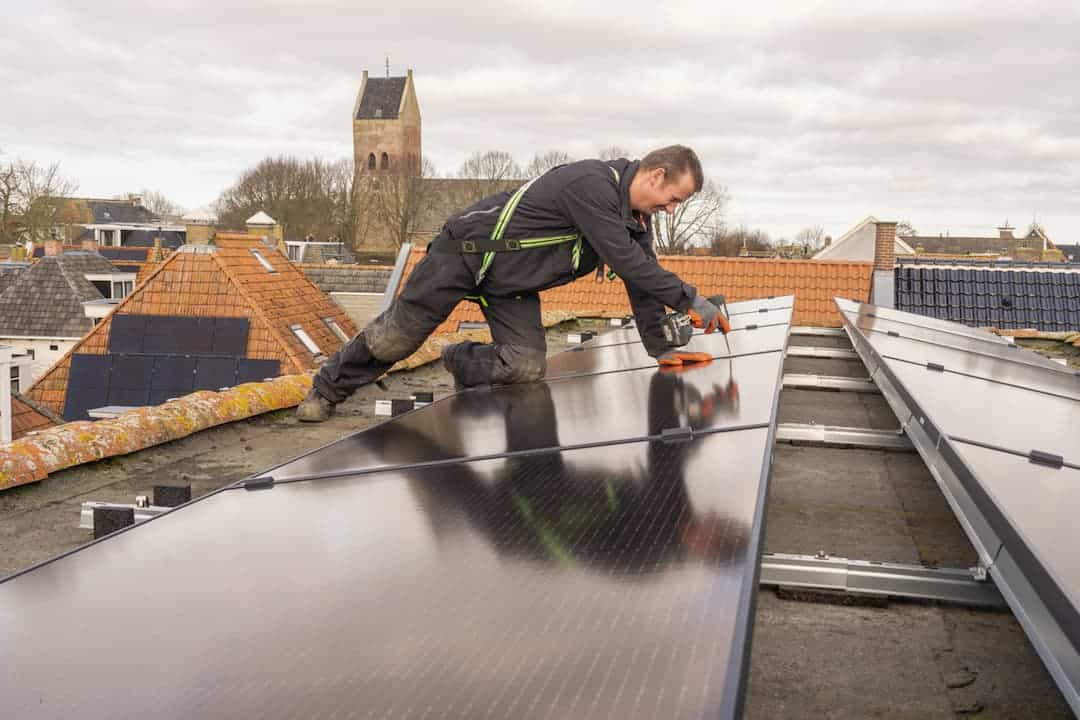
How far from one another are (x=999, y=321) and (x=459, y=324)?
9983 millimetres

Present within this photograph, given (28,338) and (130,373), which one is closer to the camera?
(130,373)

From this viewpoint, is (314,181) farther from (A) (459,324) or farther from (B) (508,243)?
(B) (508,243)

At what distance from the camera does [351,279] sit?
2830cm

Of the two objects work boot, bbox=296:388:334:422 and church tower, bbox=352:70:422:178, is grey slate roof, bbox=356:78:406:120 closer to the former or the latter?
church tower, bbox=352:70:422:178

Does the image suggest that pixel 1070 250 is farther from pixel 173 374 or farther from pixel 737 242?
pixel 173 374

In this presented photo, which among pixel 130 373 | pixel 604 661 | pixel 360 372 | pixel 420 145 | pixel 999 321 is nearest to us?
pixel 604 661

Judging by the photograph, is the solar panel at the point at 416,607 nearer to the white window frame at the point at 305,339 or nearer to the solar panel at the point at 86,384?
the white window frame at the point at 305,339

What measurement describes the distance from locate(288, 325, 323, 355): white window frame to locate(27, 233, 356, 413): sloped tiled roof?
136 millimetres

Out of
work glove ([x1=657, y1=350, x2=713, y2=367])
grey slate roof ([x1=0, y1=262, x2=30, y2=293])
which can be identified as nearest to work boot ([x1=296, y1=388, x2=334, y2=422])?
work glove ([x1=657, y1=350, x2=713, y2=367])

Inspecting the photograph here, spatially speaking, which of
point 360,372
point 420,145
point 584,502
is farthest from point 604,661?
point 420,145

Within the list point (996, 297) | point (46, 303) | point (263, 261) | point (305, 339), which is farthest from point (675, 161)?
point (46, 303)

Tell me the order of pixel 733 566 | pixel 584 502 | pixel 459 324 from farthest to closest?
pixel 459 324 < pixel 584 502 < pixel 733 566

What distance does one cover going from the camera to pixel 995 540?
2004 mm

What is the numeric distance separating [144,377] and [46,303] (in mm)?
16688
